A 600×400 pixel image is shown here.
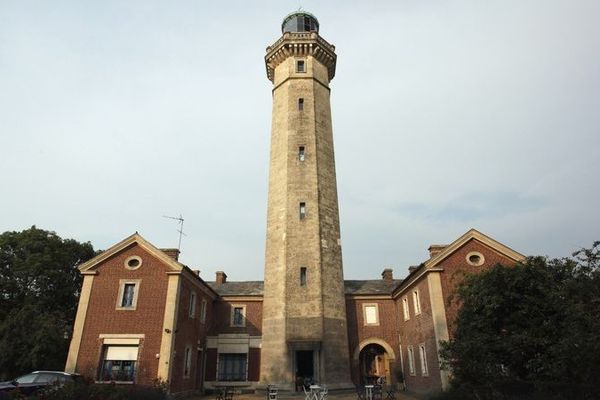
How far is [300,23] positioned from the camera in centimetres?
3431

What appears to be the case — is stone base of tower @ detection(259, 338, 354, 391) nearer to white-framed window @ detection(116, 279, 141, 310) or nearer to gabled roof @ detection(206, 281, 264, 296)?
gabled roof @ detection(206, 281, 264, 296)

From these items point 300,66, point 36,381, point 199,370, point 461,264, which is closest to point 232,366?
point 199,370

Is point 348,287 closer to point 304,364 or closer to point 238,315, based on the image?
point 304,364

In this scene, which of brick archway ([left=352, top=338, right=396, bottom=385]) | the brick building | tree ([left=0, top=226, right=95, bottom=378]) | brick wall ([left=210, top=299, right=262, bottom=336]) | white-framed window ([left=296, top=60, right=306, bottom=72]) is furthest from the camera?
white-framed window ([left=296, top=60, right=306, bottom=72])

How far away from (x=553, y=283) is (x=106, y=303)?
21.2 metres

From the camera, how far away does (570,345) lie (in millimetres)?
10844

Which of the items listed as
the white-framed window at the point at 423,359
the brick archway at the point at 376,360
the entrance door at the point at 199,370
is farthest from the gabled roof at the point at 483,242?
the entrance door at the point at 199,370

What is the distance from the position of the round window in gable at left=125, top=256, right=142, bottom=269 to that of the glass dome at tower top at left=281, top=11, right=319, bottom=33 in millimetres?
22564

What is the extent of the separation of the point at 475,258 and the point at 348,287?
10.8m

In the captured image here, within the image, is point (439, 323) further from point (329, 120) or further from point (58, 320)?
point (58, 320)

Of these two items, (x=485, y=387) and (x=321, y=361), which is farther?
(x=321, y=361)

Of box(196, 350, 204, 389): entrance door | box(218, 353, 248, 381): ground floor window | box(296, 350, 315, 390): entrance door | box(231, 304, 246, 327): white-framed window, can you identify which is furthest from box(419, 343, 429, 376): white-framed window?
box(196, 350, 204, 389): entrance door

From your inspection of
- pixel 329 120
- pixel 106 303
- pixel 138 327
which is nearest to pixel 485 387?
pixel 138 327

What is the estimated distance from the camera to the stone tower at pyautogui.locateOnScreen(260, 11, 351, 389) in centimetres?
2347
